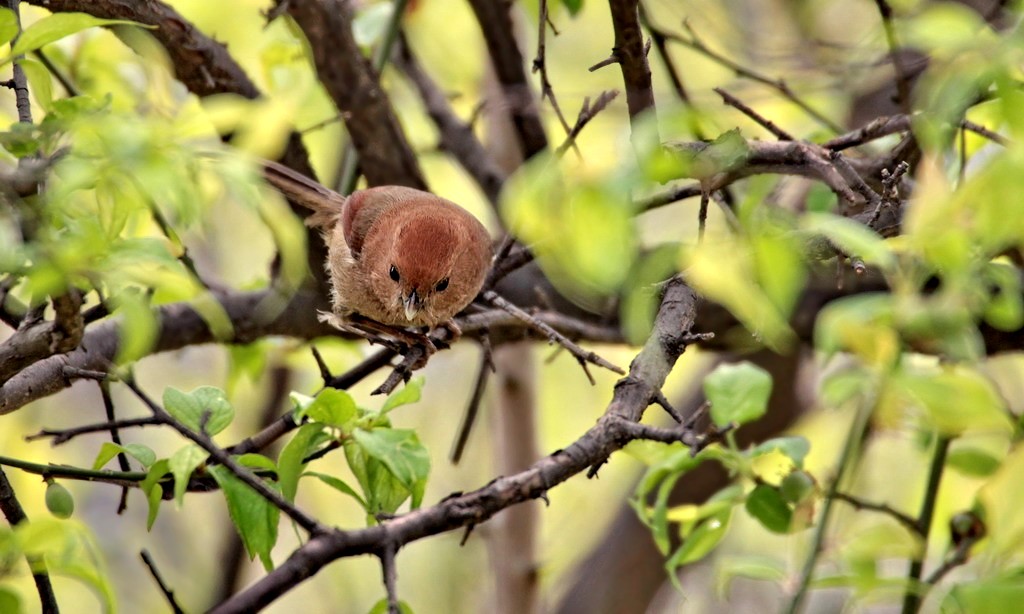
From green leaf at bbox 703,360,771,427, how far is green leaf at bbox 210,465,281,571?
49.4 inches

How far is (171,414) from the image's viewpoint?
2.25 meters

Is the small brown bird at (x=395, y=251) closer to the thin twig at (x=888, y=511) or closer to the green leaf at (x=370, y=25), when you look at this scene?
the green leaf at (x=370, y=25)

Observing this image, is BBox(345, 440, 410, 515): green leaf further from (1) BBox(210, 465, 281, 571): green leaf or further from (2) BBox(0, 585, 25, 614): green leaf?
(2) BBox(0, 585, 25, 614): green leaf

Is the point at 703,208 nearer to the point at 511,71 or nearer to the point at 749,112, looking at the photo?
the point at 749,112

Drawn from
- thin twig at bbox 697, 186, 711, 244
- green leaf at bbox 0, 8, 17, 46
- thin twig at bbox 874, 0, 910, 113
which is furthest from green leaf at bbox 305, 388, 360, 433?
thin twig at bbox 874, 0, 910, 113

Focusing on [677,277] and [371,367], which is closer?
[677,277]

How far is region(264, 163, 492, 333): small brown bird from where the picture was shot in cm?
387

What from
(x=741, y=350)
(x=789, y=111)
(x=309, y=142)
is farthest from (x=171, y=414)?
(x=309, y=142)

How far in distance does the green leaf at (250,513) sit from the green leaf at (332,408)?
8.0 inches

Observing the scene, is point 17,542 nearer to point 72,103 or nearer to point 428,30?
point 72,103

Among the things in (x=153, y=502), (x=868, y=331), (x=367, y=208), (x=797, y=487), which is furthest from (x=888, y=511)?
(x=367, y=208)

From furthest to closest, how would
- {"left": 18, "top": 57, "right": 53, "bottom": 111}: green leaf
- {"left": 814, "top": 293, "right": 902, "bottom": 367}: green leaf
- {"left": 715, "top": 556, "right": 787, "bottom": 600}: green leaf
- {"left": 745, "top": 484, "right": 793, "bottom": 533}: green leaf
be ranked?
{"left": 745, "top": 484, "right": 793, "bottom": 533}: green leaf < {"left": 715, "top": 556, "right": 787, "bottom": 600}: green leaf < {"left": 18, "top": 57, "right": 53, "bottom": 111}: green leaf < {"left": 814, "top": 293, "right": 902, "bottom": 367}: green leaf

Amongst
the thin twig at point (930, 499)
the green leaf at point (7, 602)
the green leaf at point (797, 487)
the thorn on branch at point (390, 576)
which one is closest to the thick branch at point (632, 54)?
the green leaf at point (797, 487)

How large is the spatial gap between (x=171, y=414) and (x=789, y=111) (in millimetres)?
3612
